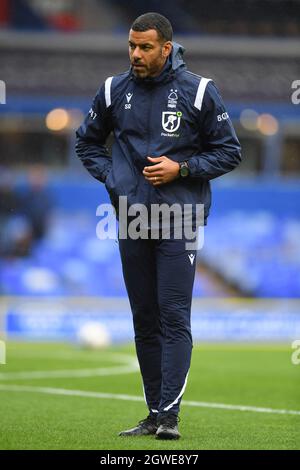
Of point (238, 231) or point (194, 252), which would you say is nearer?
point (194, 252)

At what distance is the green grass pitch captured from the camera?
6.26 metres

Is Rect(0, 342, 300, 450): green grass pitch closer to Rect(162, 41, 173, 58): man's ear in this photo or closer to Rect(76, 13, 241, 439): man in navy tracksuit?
Rect(76, 13, 241, 439): man in navy tracksuit

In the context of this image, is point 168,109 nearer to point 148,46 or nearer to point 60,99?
point 148,46

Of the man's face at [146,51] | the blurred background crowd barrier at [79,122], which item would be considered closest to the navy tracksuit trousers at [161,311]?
the man's face at [146,51]

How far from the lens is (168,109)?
6449 mm

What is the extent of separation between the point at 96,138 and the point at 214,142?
79cm

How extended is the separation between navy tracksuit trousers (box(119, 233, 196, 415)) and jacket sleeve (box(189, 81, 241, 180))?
0.45 m

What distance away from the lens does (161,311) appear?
6426 millimetres

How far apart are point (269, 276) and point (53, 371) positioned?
37.1 feet

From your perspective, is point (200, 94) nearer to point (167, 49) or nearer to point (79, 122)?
point (167, 49)

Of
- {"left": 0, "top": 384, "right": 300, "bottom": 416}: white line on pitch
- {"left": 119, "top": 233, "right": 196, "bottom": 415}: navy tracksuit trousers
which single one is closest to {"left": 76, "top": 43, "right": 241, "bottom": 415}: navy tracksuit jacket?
{"left": 119, "top": 233, "right": 196, "bottom": 415}: navy tracksuit trousers
